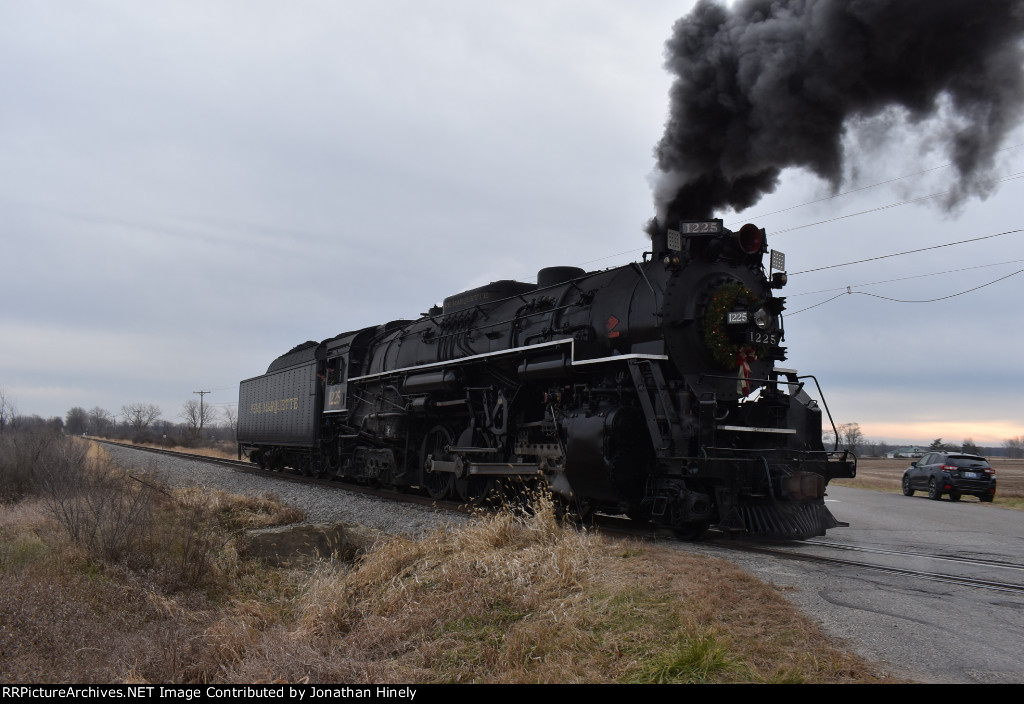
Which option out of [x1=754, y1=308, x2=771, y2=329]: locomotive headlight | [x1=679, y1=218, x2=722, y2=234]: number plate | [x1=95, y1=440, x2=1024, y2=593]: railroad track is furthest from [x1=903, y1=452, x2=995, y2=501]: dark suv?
[x1=679, y1=218, x2=722, y2=234]: number plate

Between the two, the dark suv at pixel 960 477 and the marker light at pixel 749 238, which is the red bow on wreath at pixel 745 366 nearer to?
the marker light at pixel 749 238

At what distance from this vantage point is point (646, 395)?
8906mm

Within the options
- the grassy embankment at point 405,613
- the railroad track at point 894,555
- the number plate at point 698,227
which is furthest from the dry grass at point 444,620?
the number plate at point 698,227

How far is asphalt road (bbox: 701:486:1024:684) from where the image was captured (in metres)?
4.35

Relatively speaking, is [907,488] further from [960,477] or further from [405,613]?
[405,613]

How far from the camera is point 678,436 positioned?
8656 mm

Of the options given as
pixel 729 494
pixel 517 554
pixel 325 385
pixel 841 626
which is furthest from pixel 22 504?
pixel 841 626

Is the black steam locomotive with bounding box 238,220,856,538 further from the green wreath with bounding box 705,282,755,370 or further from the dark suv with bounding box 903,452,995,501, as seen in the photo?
the dark suv with bounding box 903,452,995,501

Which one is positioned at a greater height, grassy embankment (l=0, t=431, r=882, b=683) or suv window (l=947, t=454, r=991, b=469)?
suv window (l=947, t=454, r=991, b=469)

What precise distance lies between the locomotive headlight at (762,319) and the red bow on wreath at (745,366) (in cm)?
35

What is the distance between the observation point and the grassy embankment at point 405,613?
4621 mm

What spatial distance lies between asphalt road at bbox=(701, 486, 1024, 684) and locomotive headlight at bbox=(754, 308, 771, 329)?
117 inches

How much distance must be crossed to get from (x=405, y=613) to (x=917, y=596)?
174 inches

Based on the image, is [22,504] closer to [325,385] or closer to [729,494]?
[325,385]
